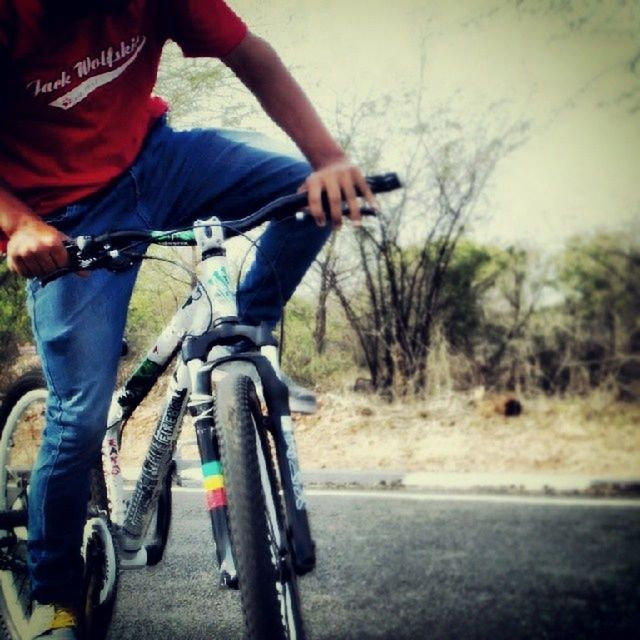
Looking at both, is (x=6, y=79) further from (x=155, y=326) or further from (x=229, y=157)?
(x=155, y=326)

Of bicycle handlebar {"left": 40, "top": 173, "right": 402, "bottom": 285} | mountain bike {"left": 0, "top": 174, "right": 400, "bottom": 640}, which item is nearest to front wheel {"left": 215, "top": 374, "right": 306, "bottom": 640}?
mountain bike {"left": 0, "top": 174, "right": 400, "bottom": 640}

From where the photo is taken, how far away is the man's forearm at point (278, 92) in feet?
4.40

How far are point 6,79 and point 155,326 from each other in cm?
177

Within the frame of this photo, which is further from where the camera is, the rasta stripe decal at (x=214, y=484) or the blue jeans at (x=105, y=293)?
the blue jeans at (x=105, y=293)

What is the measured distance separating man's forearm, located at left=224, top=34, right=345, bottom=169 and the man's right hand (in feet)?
1.99

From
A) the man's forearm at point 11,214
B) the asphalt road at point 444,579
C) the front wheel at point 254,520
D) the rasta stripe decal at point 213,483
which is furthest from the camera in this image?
the asphalt road at point 444,579

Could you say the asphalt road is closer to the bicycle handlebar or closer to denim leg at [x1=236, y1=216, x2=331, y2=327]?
denim leg at [x1=236, y1=216, x2=331, y2=327]

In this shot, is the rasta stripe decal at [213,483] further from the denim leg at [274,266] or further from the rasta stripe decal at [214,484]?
the denim leg at [274,266]

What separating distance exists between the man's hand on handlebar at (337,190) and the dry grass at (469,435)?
2593 millimetres

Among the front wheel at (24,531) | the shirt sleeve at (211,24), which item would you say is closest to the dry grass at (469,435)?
the front wheel at (24,531)

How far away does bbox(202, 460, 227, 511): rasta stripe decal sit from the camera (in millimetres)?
984

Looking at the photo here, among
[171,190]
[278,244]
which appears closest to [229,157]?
[171,190]

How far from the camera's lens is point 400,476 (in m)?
3.42

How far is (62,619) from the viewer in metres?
1.51
